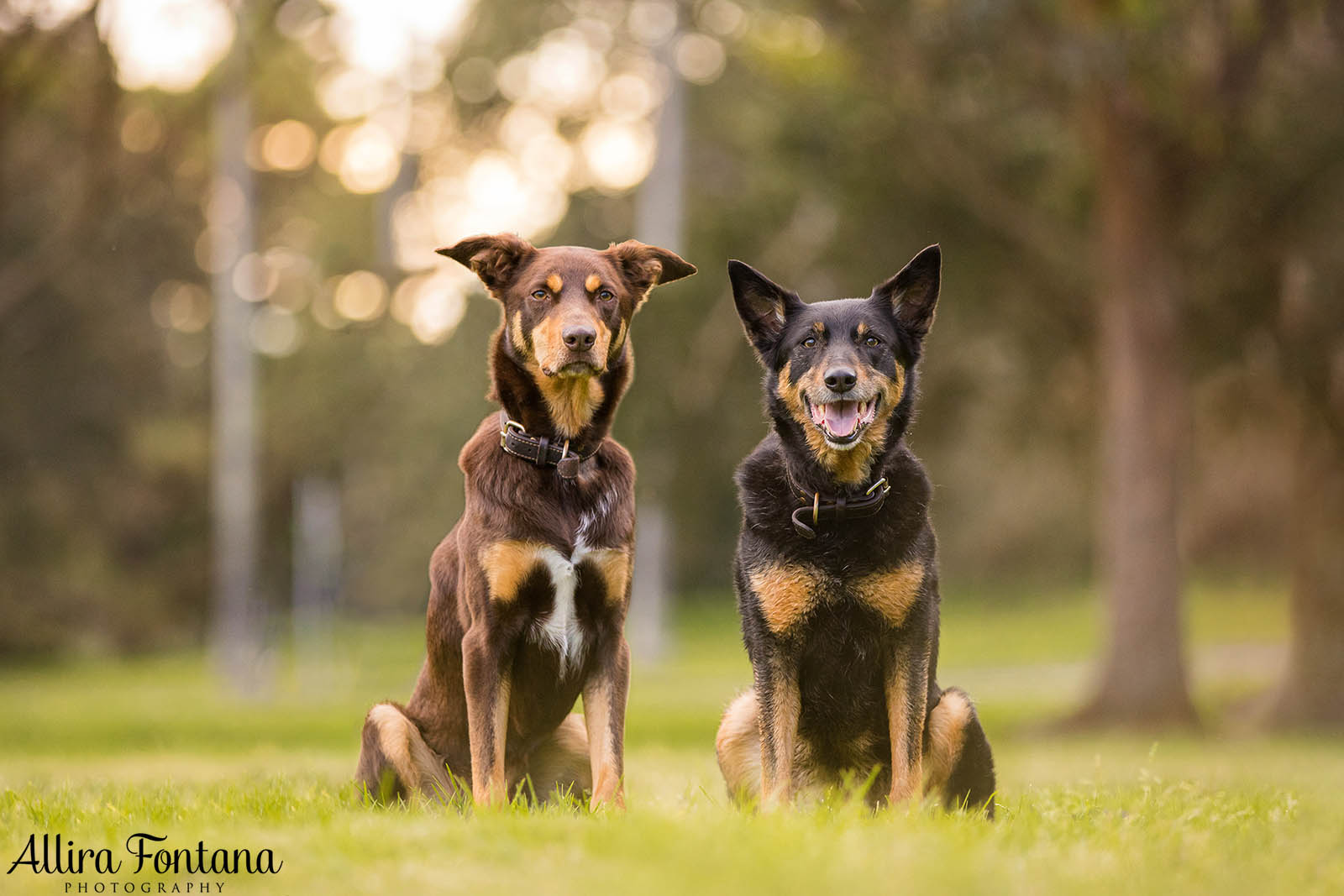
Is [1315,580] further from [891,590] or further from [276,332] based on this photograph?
[276,332]

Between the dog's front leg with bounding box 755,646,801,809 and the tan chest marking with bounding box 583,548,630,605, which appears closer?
the dog's front leg with bounding box 755,646,801,809

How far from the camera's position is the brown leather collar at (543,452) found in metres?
5.29

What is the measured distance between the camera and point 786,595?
5.07m

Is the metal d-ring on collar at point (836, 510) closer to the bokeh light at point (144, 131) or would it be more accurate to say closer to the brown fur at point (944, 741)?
the brown fur at point (944, 741)

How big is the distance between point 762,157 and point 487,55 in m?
14.9

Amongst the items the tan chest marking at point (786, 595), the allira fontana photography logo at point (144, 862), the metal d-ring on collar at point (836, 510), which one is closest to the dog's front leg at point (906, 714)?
the tan chest marking at point (786, 595)

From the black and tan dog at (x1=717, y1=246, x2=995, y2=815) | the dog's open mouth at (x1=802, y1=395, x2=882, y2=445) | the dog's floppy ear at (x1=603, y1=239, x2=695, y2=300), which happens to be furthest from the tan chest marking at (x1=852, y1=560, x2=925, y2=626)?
the dog's floppy ear at (x1=603, y1=239, x2=695, y2=300)

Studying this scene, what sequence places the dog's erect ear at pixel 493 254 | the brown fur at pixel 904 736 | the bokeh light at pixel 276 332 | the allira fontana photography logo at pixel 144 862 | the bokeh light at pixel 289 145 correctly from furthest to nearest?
the bokeh light at pixel 276 332, the bokeh light at pixel 289 145, the dog's erect ear at pixel 493 254, the brown fur at pixel 904 736, the allira fontana photography logo at pixel 144 862

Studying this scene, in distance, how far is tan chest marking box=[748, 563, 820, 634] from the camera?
5055 mm

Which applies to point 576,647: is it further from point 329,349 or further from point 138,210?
point 329,349

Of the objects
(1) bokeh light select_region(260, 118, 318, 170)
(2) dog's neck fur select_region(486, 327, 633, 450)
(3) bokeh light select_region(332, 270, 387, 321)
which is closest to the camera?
(2) dog's neck fur select_region(486, 327, 633, 450)

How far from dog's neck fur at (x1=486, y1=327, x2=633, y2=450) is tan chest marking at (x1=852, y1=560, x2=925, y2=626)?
1229mm

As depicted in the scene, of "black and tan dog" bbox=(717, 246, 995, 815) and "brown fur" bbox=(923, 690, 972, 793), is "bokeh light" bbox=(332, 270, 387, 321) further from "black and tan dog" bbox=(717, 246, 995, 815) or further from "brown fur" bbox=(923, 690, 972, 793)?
"brown fur" bbox=(923, 690, 972, 793)

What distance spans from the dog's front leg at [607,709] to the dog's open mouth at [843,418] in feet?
3.68
